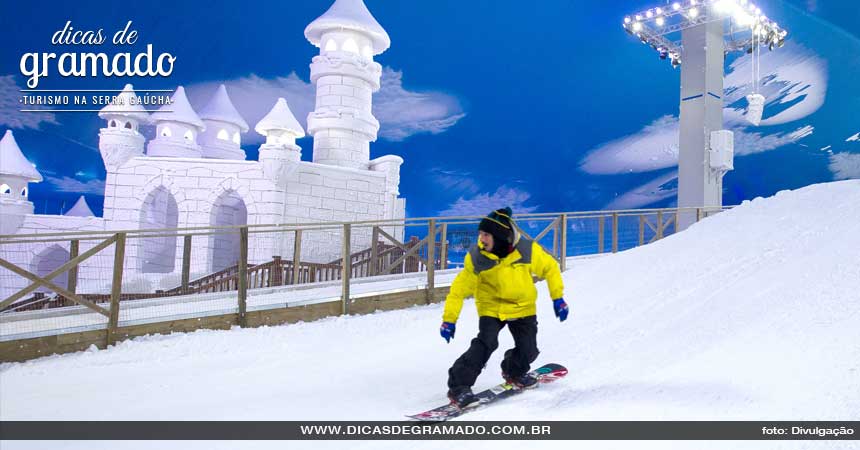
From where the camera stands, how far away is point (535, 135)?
58.2 m

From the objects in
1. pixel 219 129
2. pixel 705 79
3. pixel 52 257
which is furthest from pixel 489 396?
pixel 219 129

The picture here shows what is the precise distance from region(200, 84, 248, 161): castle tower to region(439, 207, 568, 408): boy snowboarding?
25621 millimetres

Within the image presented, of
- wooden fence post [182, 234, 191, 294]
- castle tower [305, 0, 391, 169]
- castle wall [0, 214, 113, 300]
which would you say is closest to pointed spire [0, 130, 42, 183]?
castle wall [0, 214, 113, 300]

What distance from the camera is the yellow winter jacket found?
4.18 meters

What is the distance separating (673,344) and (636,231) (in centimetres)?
912

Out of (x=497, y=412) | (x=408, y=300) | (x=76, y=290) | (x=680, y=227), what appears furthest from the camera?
(x=680, y=227)

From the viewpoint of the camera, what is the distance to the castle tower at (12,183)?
21.2 m

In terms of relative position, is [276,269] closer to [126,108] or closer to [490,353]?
[490,353]

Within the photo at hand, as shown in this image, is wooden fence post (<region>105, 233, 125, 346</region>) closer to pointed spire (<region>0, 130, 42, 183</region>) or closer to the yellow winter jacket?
the yellow winter jacket

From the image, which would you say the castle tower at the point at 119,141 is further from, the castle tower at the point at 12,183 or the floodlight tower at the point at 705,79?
the floodlight tower at the point at 705,79

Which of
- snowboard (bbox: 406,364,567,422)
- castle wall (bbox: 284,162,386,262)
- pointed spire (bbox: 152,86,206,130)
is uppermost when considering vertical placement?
pointed spire (bbox: 152,86,206,130)

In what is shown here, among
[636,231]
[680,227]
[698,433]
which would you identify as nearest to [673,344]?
[698,433]

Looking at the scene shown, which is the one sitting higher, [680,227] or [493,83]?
[493,83]

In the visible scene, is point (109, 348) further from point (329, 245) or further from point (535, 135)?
point (535, 135)
